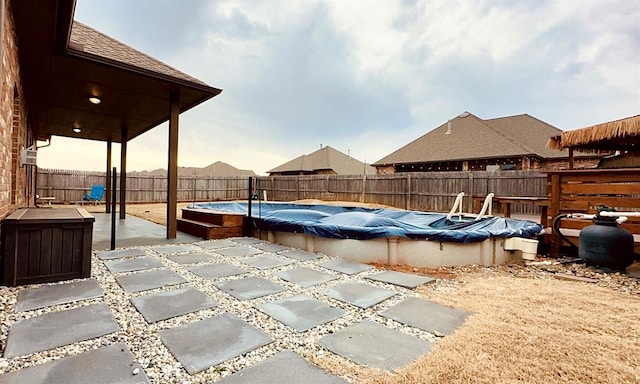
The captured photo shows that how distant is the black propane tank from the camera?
12.4ft

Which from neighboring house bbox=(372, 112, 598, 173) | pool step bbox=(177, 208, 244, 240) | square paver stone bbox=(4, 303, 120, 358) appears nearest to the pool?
pool step bbox=(177, 208, 244, 240)

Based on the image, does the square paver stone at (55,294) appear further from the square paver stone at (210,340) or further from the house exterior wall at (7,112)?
the square paver stone at (210,340)

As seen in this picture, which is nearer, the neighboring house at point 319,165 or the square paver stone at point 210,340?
the square paver stone at point 210,340

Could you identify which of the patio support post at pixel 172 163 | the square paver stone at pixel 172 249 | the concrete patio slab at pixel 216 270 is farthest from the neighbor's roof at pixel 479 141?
the concrete patio slab at pixel 216 270

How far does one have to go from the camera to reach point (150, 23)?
7.64 m

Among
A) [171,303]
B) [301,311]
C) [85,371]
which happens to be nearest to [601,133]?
[301,311]

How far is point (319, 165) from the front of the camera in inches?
997

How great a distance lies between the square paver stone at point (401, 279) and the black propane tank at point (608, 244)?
8.14ft

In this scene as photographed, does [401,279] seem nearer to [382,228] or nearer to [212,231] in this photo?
[382,228]

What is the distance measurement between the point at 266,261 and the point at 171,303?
1534 mm

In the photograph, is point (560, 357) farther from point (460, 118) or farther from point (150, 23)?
point (460, 118)

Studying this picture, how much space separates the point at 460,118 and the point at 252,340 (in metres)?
18.6

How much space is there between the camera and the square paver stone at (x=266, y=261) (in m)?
3.63

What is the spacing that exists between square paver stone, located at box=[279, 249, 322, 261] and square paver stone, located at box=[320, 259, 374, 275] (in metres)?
0.31
